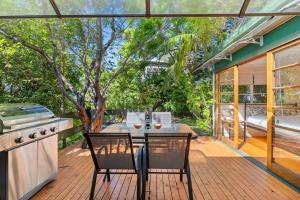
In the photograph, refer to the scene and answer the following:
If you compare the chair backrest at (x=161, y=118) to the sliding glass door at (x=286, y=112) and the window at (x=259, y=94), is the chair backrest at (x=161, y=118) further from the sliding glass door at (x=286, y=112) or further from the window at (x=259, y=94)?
the window at (x=259, y=94)

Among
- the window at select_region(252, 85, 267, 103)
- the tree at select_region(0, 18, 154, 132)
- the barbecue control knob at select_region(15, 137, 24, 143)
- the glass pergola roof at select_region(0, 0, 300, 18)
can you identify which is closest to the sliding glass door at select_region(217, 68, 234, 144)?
the window at select_region(252, 85, 267, 103)

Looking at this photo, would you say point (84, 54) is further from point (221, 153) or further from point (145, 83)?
point (221, 153)

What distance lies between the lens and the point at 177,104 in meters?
8.40

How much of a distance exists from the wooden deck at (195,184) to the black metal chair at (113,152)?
0.47m

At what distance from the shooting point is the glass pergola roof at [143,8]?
2.55 metres

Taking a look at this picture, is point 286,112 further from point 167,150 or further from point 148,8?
point 148,8

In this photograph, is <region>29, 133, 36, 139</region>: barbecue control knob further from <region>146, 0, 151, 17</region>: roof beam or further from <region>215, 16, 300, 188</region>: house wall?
<region>215, 16, 300, 188</region>: house wall

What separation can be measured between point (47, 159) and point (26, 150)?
58 cm

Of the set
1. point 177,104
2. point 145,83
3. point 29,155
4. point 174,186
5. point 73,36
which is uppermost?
point 73,36

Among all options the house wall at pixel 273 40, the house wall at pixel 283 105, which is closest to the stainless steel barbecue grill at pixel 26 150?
the house wall at pixel 283 105

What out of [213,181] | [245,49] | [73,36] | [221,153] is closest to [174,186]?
[213,181]

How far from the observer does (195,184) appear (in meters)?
3.42

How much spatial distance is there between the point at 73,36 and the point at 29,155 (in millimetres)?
3995

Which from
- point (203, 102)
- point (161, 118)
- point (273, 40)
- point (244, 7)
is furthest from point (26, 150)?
point (203, 102)
